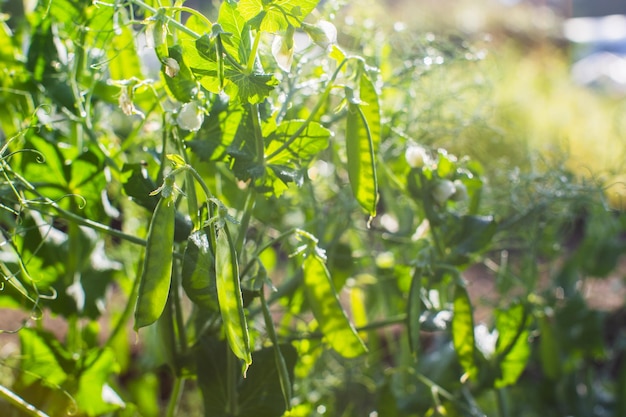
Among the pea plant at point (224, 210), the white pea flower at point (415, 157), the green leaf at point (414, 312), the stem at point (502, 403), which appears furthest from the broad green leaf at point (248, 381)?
the stem at point (502, 403)

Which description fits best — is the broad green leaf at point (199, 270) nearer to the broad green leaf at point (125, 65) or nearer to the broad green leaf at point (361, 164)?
the broad green leaf at point (361, 164)

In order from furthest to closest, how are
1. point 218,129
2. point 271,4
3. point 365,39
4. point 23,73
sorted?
1. point 365,39
2. point 23,73
3. point 218,129
4. point 271,4

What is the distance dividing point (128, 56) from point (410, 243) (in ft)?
1.24

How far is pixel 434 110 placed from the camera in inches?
33.5

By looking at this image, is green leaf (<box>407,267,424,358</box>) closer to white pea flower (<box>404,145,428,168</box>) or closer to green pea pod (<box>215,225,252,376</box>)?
white pea flower (<box>404,145,428,168</box>)

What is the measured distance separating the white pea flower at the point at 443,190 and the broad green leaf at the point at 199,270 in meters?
0.25

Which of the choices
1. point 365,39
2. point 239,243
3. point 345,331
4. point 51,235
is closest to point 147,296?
point 239,243

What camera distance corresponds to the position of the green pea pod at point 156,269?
0.42 m

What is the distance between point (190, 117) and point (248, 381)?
25 centimetres

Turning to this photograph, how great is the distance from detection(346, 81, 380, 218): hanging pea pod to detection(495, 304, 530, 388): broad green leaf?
0.30 metres

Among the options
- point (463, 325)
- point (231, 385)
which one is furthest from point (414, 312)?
point (231, 385)

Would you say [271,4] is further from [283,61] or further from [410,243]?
A: [410,243]

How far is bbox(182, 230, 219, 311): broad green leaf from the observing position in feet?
1.41

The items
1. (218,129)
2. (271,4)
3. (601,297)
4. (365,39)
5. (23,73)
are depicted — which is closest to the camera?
(271,4)
